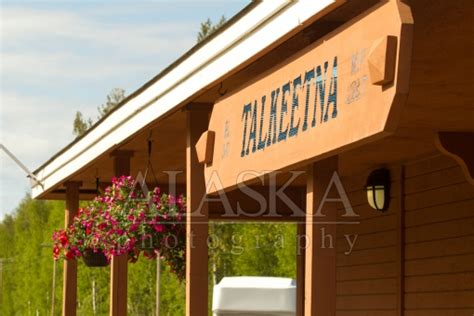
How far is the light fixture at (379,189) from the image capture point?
13.3 m

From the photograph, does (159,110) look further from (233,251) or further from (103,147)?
(233,251)

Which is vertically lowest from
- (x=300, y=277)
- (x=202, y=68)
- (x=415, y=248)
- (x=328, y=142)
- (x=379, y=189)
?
(x=300, y=277)

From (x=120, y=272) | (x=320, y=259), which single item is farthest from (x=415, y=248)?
(x=320, y=259)

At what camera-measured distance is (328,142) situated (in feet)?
23.0

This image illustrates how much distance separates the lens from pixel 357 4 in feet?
24.3

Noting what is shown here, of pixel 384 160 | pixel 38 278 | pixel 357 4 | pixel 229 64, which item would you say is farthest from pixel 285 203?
pixel 38 278

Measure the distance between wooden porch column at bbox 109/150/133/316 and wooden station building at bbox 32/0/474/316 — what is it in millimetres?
15

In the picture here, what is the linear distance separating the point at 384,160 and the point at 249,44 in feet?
16.3

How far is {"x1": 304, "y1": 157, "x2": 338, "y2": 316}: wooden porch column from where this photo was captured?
7551 millimetres

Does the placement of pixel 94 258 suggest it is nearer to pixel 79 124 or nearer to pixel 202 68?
pixel 202 68

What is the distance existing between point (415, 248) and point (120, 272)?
10.2ft

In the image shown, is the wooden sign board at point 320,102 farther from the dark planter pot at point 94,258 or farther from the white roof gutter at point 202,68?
the dark planter pot at point 94,258

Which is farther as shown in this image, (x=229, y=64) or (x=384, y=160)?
(x=384, y=160)

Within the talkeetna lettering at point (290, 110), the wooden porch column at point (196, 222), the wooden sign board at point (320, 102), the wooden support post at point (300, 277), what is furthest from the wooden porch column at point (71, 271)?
the talkeetna lettering at point (290, 110)
